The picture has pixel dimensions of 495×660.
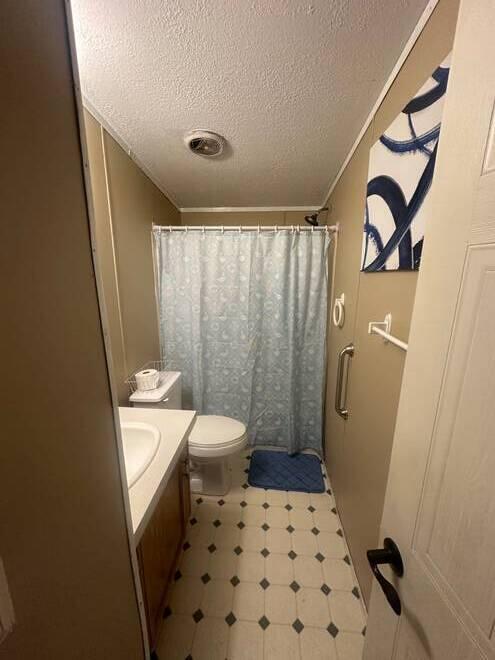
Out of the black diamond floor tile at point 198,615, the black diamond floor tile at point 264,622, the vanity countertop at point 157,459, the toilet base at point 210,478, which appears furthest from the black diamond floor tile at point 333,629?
the vanity countertop at point 157,459

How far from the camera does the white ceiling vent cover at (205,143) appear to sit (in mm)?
1314

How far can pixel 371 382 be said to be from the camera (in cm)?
114

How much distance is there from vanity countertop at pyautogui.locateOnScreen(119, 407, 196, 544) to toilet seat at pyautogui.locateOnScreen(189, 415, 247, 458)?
421mm

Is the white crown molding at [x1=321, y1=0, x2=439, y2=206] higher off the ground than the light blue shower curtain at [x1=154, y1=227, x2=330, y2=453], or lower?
higher

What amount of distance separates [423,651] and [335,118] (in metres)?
1.77

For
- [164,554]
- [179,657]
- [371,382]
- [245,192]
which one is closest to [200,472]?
[164,554]

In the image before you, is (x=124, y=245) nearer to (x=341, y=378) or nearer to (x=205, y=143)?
(x=205, y=143)

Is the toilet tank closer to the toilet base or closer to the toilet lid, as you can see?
the toilet lid

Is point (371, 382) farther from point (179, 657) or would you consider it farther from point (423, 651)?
point (179, 657)

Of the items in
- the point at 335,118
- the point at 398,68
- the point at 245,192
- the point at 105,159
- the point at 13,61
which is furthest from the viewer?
the point at 245,192

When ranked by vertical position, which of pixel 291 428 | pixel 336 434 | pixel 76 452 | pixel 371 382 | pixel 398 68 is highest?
pixel 398 68

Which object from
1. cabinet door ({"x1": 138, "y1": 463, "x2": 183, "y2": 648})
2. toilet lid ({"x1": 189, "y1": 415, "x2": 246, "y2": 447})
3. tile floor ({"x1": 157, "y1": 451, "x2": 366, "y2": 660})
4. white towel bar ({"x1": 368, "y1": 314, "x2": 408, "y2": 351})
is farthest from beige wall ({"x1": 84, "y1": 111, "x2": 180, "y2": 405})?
white towel bar ({"x1": 368, "y1": 314, "x2": 408, "y2": 351})

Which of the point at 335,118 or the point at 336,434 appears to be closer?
the point at 335,118

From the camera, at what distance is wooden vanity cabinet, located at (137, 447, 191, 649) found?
3.01 ft
